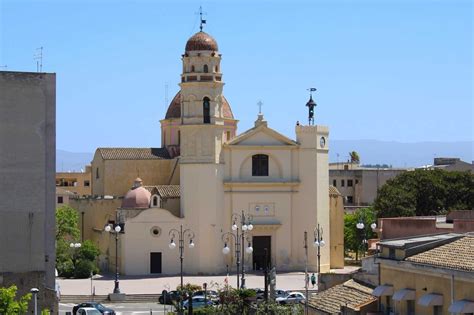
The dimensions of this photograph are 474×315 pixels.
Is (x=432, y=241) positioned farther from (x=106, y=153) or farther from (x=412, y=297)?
(x=106, y=153)

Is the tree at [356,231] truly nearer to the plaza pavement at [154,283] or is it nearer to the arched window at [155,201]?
the plaza pavement at [154,283]

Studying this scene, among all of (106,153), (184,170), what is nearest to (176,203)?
(184,170)

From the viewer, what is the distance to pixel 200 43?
227 ft

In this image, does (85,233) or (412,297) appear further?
(85,233)

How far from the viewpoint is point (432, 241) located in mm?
29844

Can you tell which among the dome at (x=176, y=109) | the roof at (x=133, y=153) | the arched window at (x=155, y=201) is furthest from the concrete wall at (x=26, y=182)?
the roof at (x=133, y=153)

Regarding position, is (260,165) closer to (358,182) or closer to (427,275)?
(358,182)

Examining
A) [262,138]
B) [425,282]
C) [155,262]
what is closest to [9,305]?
[425,282]

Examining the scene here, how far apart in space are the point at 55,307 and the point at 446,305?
16833 mm

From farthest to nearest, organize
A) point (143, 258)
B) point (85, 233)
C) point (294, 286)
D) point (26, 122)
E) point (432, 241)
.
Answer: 1. point (85, 233)
2. point (143, 258)
3. point (294, 286)
4. point (26, 122)
5. point (432, 241)

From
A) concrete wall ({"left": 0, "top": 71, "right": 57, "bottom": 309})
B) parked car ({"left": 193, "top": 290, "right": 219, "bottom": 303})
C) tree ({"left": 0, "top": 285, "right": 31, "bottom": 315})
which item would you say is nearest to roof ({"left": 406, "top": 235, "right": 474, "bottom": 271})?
tree ({"left": 0, "top": 285, "right": 31, "bottom": 315})

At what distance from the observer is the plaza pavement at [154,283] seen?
58656 mm

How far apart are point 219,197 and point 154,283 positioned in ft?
25.1

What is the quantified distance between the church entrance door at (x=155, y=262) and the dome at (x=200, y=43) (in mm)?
11278
